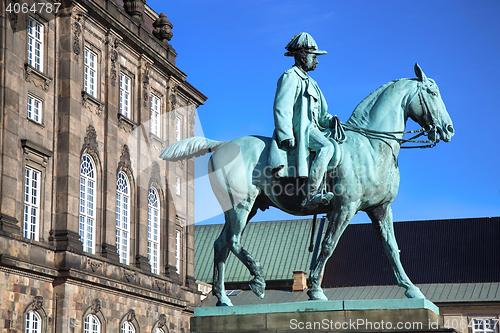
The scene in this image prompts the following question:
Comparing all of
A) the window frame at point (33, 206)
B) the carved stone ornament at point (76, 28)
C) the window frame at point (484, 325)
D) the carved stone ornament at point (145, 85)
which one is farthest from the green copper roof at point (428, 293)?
the carved stone ornament at point (76, 28)

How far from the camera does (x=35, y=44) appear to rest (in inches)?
1178

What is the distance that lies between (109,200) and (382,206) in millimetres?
24402

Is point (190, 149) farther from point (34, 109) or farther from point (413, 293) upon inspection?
point (34, 109)

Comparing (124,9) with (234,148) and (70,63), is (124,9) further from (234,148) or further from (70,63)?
(234,148)

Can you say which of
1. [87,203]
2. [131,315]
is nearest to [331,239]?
[87,203]

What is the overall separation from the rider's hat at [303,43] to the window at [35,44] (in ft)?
66.4

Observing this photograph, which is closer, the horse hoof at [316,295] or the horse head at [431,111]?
the horse hoof at [316,295]

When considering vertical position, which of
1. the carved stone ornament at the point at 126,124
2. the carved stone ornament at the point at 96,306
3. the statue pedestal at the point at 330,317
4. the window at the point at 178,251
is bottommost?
the statue pedestal at the point at 330,317

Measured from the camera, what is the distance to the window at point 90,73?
1304 inches

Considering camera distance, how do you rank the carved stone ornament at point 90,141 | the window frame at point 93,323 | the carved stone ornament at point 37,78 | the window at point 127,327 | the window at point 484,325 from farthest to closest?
the window at point 484,325
the window at point 127,327
the carved stone ornament at point 90,141
the window frame at point 93,323
the carved stone ornament at point 37,78

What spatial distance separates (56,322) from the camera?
29.2 m

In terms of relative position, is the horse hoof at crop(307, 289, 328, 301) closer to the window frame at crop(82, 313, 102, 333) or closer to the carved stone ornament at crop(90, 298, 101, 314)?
the window frame at crop(82, 313, 102, 333)

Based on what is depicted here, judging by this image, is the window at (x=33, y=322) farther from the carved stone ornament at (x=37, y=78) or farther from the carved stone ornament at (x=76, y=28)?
the carved stone ornament at (x=76, y=28)

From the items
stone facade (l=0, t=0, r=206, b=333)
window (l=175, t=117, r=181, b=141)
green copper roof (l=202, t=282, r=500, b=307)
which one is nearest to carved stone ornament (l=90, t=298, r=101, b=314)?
stone facade (l=0, t=0, r=206, b=333)
